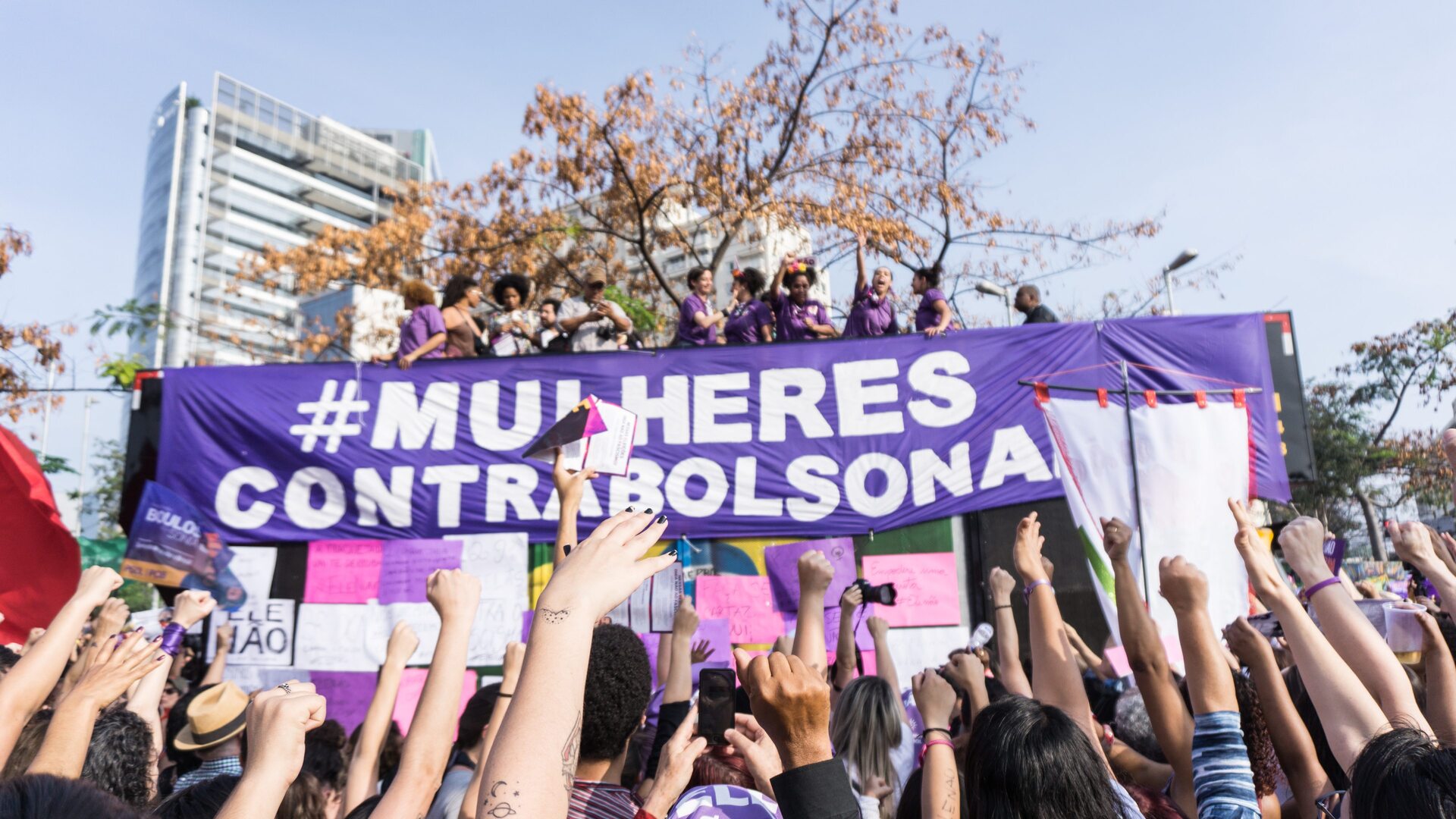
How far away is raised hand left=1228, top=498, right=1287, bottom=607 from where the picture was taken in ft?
7.10

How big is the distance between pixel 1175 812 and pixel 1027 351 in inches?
222

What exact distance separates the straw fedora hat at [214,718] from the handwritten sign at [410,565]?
395 cm

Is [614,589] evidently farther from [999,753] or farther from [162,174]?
[162,174]

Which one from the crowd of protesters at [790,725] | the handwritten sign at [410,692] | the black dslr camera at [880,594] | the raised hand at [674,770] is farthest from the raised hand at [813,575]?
the handwritten sign at [410,692]

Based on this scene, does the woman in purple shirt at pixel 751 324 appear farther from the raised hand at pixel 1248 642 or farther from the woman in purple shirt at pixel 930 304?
the raised hand at pixel 1248 642

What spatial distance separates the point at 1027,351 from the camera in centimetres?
758

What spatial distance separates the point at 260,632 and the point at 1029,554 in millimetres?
6371

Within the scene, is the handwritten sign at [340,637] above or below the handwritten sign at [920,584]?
below

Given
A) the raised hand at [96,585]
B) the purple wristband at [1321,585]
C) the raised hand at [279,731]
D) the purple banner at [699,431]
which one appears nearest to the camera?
the raised hand at [279,731]

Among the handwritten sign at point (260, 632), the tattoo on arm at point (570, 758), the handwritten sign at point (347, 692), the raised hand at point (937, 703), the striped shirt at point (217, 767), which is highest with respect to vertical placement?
the tattoo on arm at point (570, 758)

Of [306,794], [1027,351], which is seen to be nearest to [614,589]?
[306,794]

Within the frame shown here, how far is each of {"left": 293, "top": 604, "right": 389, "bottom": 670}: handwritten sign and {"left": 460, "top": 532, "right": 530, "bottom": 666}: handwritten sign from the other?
0.73 meters

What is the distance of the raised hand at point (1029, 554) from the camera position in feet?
9.77

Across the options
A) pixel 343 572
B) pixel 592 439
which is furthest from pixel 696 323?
pixel 592 439
